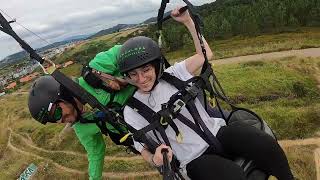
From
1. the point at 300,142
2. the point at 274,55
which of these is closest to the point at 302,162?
the point at 300,142

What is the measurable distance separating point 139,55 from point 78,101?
4.68 ft

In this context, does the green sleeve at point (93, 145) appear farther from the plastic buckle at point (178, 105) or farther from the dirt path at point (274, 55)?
the dirt path at point (274, 55)

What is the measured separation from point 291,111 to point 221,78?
16542 millimetres

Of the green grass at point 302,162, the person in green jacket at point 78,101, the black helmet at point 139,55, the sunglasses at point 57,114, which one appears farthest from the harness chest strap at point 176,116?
the green grass at point 302,162

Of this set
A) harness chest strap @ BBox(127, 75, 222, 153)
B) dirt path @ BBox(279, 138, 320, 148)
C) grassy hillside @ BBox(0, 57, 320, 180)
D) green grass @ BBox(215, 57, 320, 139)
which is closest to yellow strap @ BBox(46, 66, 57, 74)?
harness chest strap @ BBox(127, 75, 222, 153)

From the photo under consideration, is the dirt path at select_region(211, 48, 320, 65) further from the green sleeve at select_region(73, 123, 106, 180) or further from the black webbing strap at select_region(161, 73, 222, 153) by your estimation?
the black webbing strap at select_region(161, 73, 222, 153)

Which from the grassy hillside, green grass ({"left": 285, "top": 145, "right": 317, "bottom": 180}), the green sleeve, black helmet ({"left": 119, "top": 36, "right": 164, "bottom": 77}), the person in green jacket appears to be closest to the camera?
black helmet ({"left": 119, "top": 36, "right": 164, "bottom": 77})

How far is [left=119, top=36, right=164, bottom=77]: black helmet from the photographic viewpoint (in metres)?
5.62

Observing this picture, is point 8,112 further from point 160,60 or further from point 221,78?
point 160,60

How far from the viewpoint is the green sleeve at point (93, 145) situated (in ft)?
22.5

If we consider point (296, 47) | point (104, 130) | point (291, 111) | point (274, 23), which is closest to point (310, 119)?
point (291, 111)

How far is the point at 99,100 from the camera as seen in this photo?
21.7 ft

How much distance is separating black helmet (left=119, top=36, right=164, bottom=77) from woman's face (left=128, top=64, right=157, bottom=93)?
10 cm

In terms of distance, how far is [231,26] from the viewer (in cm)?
8988
